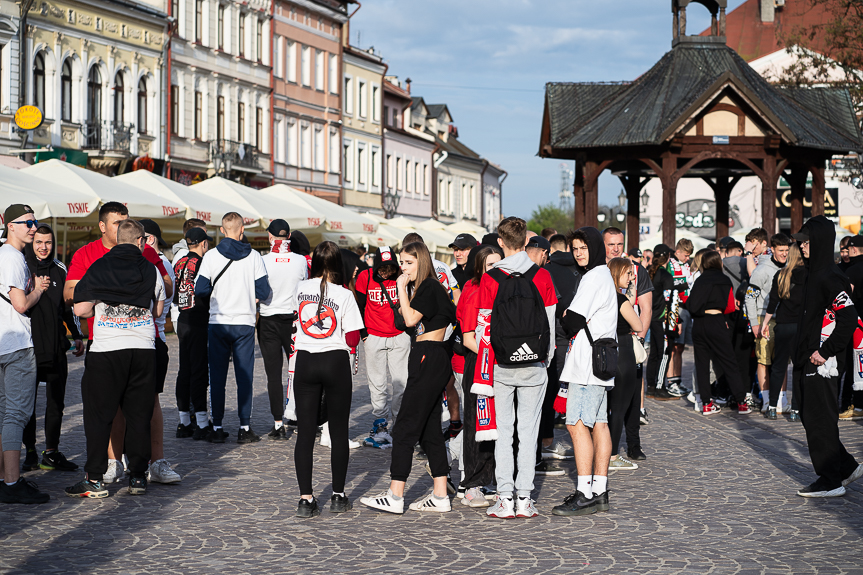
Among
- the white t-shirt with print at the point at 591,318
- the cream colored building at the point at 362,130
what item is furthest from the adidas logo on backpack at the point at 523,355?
the cream colored building at the point at 362,130

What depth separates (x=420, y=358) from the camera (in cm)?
760

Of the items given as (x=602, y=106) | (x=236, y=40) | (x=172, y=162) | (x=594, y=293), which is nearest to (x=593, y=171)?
(x=602, y=106)

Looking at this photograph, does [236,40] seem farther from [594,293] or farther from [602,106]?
[594,293]

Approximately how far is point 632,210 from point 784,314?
14.7 meters

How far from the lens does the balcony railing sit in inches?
1358

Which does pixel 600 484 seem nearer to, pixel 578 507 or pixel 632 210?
pixel 578 507

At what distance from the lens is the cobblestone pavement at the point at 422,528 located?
6.12 metres

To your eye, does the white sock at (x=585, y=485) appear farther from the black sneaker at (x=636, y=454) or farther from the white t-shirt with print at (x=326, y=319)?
the black sneaker at (x=636, y=454)

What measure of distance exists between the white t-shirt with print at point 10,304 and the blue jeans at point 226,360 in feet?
8.49

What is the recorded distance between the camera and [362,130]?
57.7 meters

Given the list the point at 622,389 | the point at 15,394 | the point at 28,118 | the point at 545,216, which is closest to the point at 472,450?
the point at 622,389

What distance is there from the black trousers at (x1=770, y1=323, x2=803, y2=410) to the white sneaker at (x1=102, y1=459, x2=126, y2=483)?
6.96 metres

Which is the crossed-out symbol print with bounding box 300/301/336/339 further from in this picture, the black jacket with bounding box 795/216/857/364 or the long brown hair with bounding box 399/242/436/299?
the black jacket with bounding box 795/216/857/364

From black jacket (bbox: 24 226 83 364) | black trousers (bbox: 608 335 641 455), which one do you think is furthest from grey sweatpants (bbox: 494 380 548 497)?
black jacket (bbox: 24 226 83 364)
